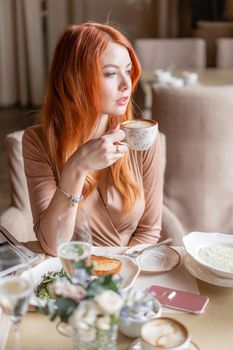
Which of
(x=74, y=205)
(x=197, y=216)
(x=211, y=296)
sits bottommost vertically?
(x=197, y=216)

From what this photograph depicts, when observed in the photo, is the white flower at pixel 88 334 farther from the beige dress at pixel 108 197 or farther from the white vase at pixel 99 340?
the beige dress at pixel 108 197

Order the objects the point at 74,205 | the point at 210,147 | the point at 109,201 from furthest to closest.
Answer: the point at 210,147
the point at 109,201
the point at 74,205

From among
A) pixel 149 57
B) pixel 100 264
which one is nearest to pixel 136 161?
pixel 100 264

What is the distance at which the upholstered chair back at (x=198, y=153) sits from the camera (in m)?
2.33

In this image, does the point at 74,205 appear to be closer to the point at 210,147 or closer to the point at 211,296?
the point at 211,296

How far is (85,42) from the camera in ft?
5.17

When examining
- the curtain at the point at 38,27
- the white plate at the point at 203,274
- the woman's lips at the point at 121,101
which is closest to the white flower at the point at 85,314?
the white plate at the point at 203,274

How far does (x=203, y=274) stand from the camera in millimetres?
1369

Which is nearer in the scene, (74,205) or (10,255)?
(10,255)

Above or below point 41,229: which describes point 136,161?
above

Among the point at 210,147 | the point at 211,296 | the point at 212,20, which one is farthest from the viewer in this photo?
the point at 212,20

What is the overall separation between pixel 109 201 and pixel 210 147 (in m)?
0.79

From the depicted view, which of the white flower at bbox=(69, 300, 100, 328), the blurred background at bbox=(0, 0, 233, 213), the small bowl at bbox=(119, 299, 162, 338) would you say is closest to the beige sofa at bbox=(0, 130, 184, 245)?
the small bowl at bbox=(119, 299, 162, 338)

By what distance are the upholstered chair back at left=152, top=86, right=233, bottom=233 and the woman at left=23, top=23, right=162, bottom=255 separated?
0.58 meters
